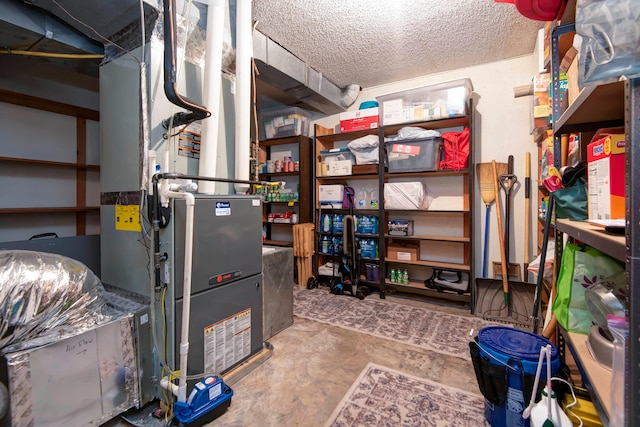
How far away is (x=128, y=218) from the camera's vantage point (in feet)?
5.96

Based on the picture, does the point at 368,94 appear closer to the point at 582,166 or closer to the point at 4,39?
the point at 582,166

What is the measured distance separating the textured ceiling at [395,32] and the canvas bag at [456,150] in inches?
34.1

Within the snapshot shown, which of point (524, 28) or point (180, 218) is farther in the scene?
point (524, 28)

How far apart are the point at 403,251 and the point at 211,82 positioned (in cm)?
276

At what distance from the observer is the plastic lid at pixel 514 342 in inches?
51.0

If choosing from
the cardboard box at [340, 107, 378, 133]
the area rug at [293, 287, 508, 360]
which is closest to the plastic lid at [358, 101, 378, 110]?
the cardboard box at [340, 107, 378, 133]

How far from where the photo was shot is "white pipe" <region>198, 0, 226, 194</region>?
1.85 metres

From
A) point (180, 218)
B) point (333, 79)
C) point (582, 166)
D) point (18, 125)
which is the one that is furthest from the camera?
point (333, 79)

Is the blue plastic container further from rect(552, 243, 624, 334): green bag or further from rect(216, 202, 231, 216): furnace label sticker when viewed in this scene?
rect(216, 202, 231, 216): furnace label sticker

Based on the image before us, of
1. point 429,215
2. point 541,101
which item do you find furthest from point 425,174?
point 541,101

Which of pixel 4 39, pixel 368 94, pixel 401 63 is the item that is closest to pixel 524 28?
pixel 401 63

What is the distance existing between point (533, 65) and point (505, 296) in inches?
97.2

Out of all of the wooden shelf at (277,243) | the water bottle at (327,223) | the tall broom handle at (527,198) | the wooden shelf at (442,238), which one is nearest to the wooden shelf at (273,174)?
the water bottle at (327,223)

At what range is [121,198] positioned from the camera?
73.0 inches
